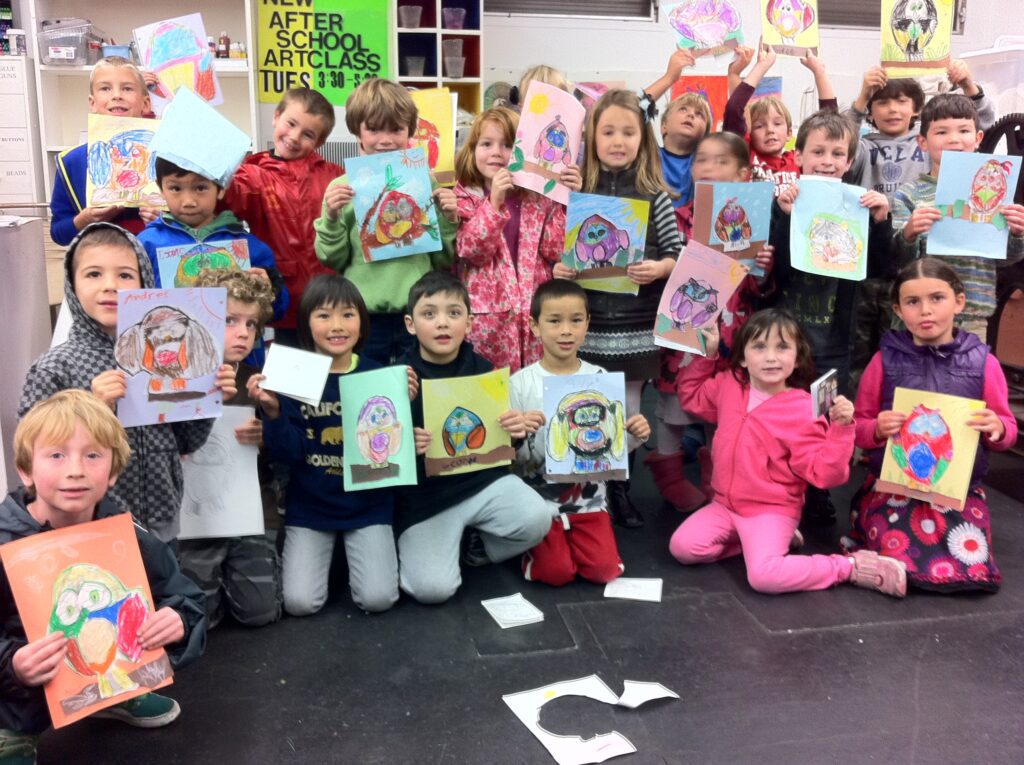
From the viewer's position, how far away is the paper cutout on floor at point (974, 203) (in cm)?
284

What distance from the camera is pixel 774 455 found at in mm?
2734

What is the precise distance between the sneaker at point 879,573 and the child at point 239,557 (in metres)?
1.75

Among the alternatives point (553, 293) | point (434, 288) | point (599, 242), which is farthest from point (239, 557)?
point (599, 242)

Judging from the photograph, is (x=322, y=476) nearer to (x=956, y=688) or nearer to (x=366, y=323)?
(x=366, y=323)

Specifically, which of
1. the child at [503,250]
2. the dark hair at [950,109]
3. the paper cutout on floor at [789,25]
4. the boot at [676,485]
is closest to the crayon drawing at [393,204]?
the child at [503,250]

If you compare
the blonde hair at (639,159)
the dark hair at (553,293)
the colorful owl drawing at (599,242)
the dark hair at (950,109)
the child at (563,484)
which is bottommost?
the child at (563,484)

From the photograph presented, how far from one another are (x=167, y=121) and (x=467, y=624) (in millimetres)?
1678

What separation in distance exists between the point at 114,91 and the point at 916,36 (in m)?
2.92

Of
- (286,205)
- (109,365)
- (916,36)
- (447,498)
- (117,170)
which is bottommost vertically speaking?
(447,498)

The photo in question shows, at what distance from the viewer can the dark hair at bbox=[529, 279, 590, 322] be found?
105 inches

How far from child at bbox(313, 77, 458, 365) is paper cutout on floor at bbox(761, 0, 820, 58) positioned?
1420mm

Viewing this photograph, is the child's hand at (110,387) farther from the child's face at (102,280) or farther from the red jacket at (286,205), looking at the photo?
the red jacket at (286,205)

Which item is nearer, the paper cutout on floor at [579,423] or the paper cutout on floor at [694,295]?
the paper cutout on floor at [579,423]

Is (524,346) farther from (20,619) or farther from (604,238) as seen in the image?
(20,619)
